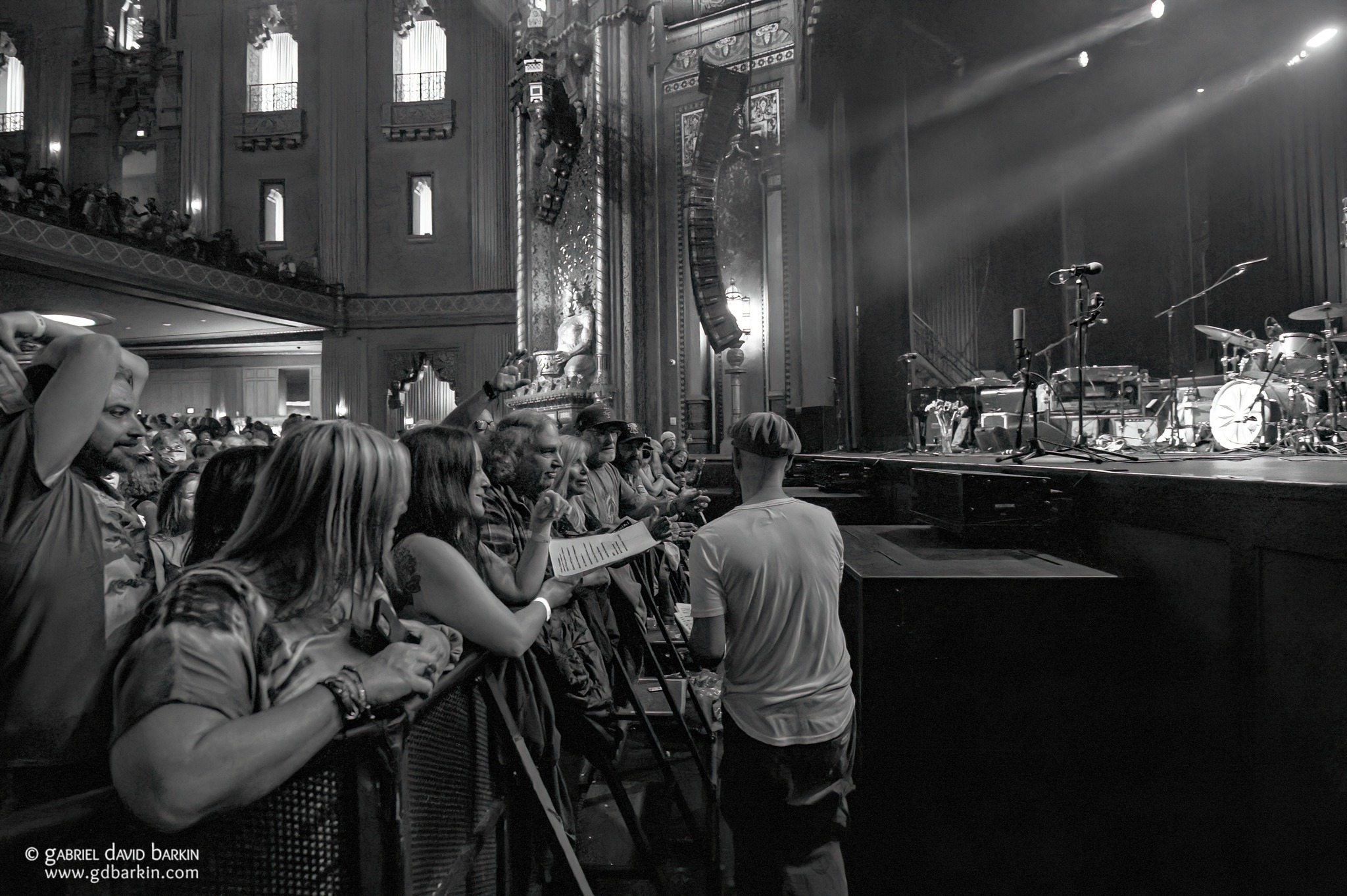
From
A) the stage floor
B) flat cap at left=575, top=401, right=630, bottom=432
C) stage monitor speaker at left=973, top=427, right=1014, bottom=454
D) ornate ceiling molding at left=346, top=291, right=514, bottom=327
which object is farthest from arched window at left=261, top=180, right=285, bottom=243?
the stage floor

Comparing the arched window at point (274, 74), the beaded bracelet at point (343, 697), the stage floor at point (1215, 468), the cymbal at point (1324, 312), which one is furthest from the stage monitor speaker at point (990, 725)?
the arched window at point (274, 74)

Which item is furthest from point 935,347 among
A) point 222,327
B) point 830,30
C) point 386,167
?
point 222,327

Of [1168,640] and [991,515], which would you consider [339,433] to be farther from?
[991,515]

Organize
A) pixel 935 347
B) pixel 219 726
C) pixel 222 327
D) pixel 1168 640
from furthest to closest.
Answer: pixel 222 327 → pixel 935 347 → pixel 1168 640 → pixel 219 726

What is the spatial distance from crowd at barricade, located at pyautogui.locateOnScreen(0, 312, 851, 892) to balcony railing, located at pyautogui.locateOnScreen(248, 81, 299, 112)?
20.1 meters

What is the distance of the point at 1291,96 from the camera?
10.3 m

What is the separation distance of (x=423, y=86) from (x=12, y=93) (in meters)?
12.3

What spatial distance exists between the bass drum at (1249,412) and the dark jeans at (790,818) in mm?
6840

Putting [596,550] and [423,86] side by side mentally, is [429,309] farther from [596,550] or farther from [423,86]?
[596,550]

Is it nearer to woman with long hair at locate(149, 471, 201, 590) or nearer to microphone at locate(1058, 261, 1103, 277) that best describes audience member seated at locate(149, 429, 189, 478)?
woman with long hair at locate(149, 471, 201, 590)

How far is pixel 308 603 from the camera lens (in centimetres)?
122

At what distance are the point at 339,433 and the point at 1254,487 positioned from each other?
249 centimetres

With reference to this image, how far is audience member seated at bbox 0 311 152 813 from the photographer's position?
4.70 ft

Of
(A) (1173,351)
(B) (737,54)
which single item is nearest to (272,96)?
(B) (737,54)
